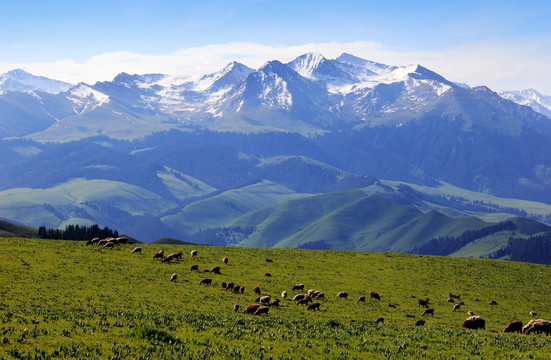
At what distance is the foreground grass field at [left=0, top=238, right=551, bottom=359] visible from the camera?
27094 millimetres

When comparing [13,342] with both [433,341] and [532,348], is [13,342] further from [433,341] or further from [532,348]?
[532,348]

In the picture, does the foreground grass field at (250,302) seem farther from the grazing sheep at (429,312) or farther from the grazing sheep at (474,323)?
the grazing sheep at (474,323)

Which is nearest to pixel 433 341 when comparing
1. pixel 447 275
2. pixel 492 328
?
pixel 492 328

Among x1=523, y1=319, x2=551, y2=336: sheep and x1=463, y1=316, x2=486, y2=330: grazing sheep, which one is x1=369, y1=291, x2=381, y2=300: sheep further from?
x1=523, y1=319, x2=551, y2=336: sheep

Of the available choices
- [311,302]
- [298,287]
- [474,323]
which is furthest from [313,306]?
[474,323]

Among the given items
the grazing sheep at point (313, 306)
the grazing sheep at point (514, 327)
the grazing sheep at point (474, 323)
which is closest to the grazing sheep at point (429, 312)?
the grazing sheep at point (474, 323)

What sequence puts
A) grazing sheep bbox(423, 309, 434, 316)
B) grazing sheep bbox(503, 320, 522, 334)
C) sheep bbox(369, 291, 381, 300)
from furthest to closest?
sheep bbox(369, 291, 381, 300) → grazing sheep bbox(423, 309, 434, 316) → grazing sheep bbox(503, 320, 522, 334)

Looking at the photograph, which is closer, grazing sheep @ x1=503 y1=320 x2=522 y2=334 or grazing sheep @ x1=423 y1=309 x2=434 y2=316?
grazing sheep @ x1=503 y1=320 x2=522 y2=334

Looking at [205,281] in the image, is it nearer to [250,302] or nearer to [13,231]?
[250,302]

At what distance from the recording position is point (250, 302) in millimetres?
51938

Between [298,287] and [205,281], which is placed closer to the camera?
[205,281]

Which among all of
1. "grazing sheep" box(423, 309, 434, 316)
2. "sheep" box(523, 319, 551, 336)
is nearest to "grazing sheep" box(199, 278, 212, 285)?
"grazing sheep" box(423, 309, 434, 316)

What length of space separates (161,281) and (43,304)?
17032mm

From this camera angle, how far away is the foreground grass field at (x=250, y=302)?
27.1 m
